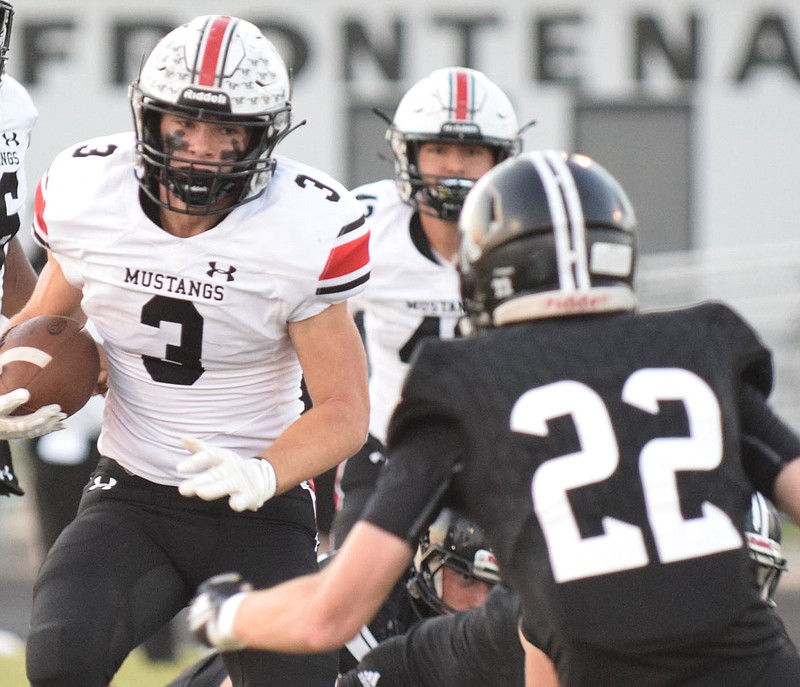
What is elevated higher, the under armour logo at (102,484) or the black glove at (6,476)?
the under armour logo at (102,484)

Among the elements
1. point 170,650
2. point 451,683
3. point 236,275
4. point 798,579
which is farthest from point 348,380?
point 798,579

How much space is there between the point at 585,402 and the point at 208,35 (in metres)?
1.58

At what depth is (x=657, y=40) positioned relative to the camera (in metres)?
10.4

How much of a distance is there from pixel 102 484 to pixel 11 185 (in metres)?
1.02

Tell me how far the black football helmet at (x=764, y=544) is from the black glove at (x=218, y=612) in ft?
3.92

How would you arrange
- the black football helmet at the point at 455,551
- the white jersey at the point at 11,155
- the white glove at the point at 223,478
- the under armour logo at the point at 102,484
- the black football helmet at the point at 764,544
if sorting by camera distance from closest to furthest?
the white glove at the point at 223,478, the black football helmet at the point at 764,544, the under armour logo at the point at 102,484, the black football helmet at the point at 455,551, the white jersey at the point at 11,155

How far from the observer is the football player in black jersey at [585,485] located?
242cm

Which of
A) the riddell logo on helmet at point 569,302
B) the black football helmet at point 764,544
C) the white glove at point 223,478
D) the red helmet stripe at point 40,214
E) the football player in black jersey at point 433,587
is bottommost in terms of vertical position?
the football player in black jersey at point 433,587

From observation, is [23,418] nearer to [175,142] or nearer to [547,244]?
[175,142]

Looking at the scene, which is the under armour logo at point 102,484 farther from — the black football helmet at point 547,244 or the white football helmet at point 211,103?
the black football helmet at point 547,244

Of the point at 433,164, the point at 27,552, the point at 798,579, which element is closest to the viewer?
the point at 433,164

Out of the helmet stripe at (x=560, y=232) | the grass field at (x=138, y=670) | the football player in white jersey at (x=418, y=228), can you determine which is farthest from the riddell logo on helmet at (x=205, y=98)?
the grass field at (x=138, y=670)

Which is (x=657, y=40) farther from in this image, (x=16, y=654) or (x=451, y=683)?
(x=451, y=683)

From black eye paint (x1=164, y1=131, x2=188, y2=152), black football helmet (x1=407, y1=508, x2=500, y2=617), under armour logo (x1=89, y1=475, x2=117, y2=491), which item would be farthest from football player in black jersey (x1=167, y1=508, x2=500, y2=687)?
black eye paint (x1=164, y1=131, x2=188, y2=152)
